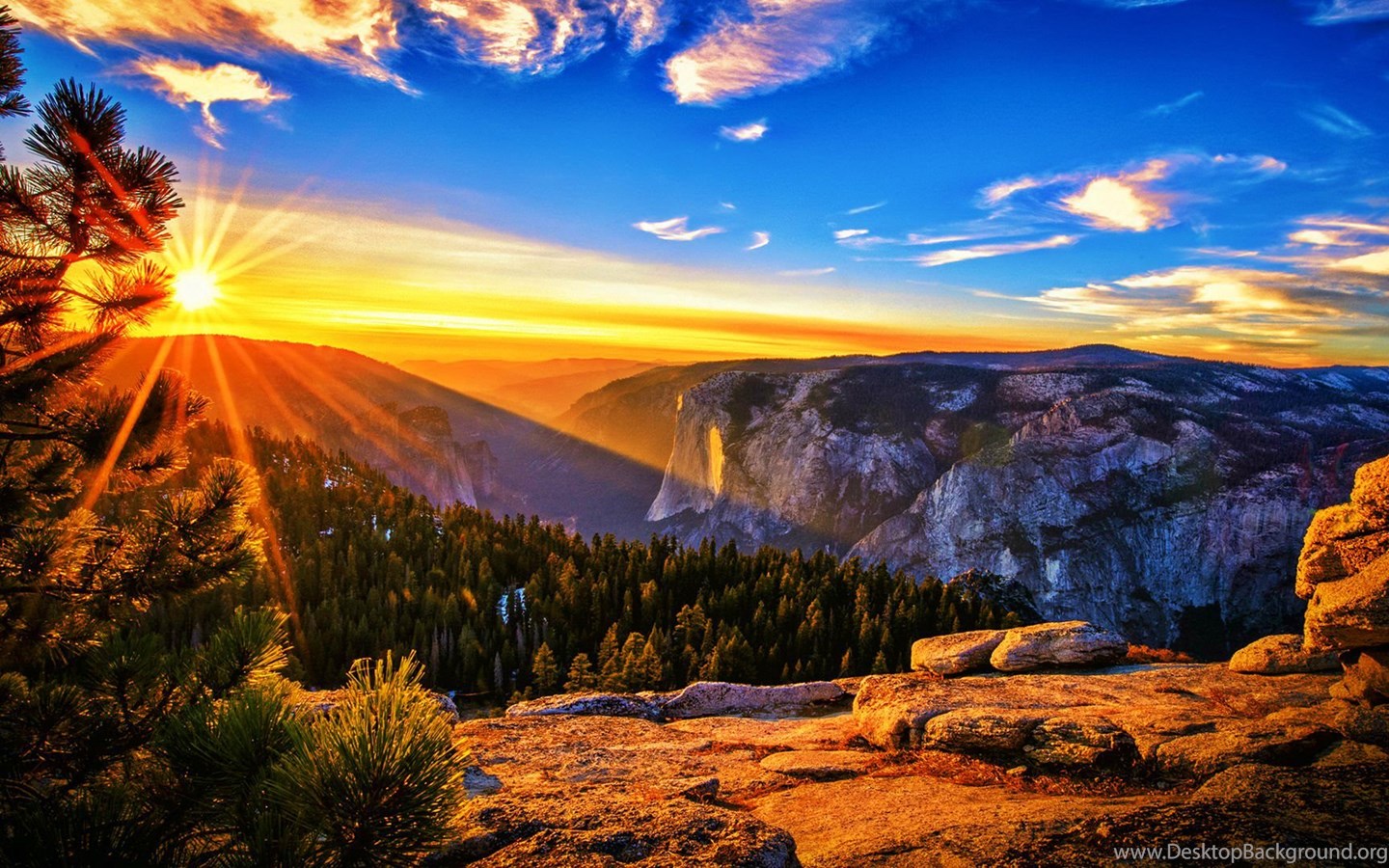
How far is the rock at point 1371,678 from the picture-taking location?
1582 centimetres

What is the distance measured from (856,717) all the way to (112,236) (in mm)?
21427

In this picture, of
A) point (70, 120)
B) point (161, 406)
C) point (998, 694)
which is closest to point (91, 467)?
point (161, 406)

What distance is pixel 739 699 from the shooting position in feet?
88.5

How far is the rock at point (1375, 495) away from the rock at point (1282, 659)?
18.0 feet

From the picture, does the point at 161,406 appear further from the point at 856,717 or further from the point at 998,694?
the point at 998,694

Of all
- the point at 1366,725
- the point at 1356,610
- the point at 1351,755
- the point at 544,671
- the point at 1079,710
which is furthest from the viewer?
the point at 544,671

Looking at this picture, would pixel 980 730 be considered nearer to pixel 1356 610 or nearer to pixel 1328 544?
pixel 1356 610

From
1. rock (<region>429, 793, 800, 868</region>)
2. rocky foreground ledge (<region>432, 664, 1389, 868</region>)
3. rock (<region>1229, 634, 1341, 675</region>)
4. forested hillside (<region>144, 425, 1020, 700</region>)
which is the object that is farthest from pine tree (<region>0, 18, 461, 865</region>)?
forested hillside (<region>144, 425, 1020, 700</region>)

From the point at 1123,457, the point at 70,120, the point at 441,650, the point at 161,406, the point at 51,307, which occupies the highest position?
the point at 70,120

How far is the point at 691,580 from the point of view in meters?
89.7

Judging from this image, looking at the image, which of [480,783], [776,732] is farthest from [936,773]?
[480,783]

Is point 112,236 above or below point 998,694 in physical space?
above

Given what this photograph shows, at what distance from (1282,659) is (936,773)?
46.1 feet

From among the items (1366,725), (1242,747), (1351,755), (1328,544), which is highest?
(1328,544)
